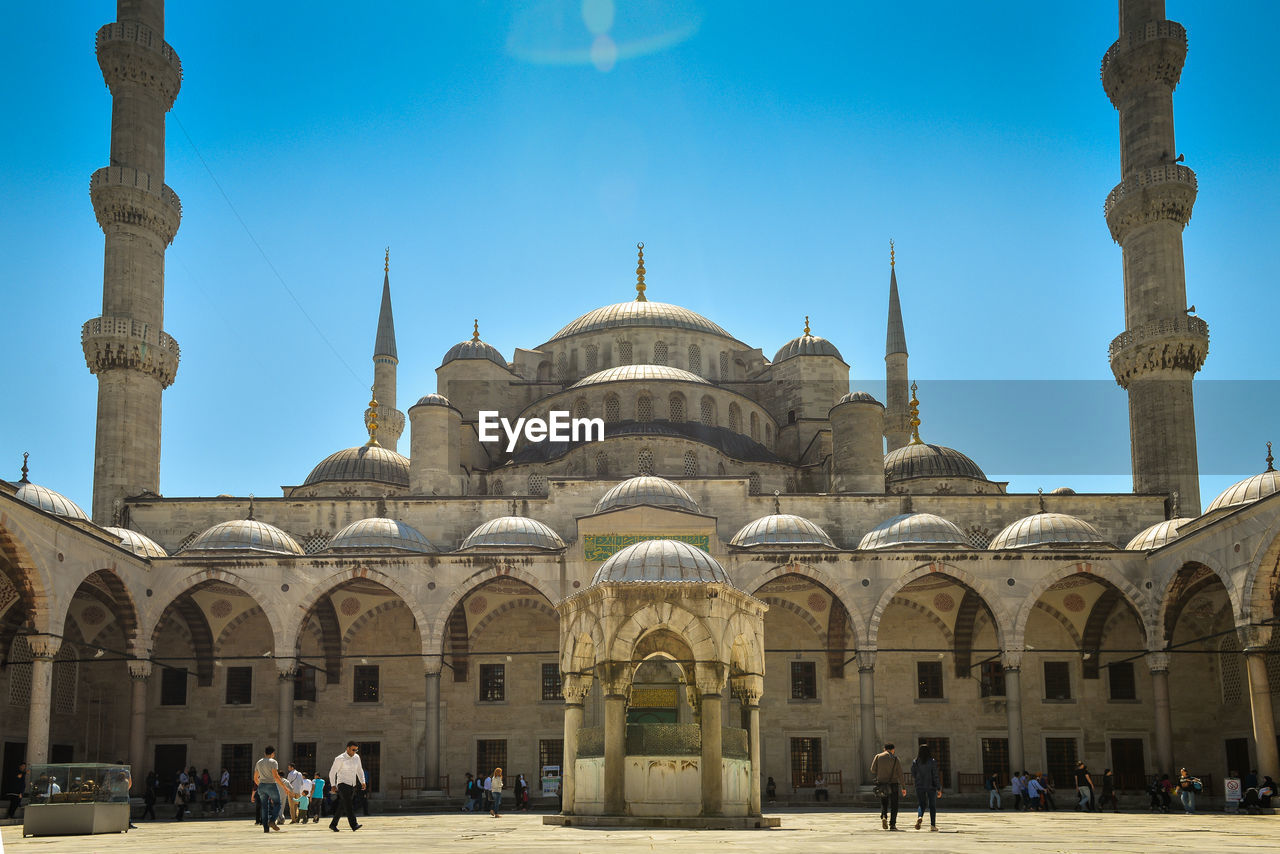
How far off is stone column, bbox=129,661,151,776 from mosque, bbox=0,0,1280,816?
0.17 ft

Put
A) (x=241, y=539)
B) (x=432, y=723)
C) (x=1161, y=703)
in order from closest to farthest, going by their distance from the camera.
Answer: (x=1161, y=703) → (x=432, y=723) → (x=241, y=539)

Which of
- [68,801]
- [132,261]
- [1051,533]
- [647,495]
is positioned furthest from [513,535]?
[68,801]

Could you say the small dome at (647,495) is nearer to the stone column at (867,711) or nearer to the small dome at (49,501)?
the stone column at (867,711)

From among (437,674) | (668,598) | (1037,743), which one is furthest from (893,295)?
(668,598)

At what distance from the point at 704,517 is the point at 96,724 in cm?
1164

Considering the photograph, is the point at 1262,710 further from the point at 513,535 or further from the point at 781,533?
the point at 513,535

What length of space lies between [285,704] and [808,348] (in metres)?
16.1

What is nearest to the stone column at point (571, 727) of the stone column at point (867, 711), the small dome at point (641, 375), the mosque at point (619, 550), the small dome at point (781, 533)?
the mosque at point (619, 550)

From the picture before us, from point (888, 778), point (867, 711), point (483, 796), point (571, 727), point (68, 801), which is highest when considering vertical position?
point (571, 727)

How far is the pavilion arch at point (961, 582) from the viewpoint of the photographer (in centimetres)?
2216

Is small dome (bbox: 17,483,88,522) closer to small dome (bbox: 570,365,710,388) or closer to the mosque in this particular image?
the mosque

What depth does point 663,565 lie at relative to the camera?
39.9ft

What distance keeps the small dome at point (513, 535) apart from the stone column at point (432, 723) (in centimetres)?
224

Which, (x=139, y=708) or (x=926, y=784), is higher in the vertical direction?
(x=139, y=708)
